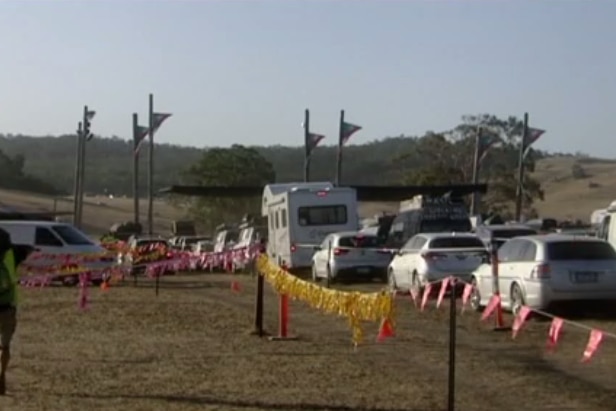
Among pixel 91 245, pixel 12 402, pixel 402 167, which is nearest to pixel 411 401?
pixel 12 402

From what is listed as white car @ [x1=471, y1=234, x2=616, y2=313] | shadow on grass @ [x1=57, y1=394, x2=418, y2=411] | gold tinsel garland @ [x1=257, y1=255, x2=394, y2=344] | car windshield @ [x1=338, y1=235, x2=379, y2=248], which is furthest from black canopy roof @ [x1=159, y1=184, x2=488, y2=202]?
shadow on grass @ [x1=57, y1=394, x2=418, y2=411]

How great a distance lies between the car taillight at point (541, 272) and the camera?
2122cm

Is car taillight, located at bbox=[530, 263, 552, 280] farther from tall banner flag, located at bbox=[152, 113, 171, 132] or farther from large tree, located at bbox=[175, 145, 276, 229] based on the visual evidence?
large tree, located at bbox=[175, 145, 276, 229]

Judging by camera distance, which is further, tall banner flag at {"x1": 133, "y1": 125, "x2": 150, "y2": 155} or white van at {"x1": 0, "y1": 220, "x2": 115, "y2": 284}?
tall banner flag at {"x1": 133, "y1": 125, "x2": 150, "y2": 155}

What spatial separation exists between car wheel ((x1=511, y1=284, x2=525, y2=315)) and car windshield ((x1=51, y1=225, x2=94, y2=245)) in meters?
18.5

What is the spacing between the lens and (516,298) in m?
21.9

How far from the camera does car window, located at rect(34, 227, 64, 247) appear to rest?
3741 centimetres

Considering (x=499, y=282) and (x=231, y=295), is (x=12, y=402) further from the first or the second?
(x=231, y=295)

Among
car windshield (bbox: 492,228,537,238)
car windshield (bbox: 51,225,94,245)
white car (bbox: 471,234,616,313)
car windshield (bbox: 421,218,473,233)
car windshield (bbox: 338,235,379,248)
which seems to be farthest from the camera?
car windshield (bbox: 421,218,473,233)

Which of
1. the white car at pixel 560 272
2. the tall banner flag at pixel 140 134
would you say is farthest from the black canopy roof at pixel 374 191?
the white car at pixel 560 272

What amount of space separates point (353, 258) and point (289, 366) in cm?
1988

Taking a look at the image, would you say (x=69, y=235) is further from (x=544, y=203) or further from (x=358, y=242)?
(x=544, y=203)

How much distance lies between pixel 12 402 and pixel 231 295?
1807 cm

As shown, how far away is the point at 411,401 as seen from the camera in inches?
498
